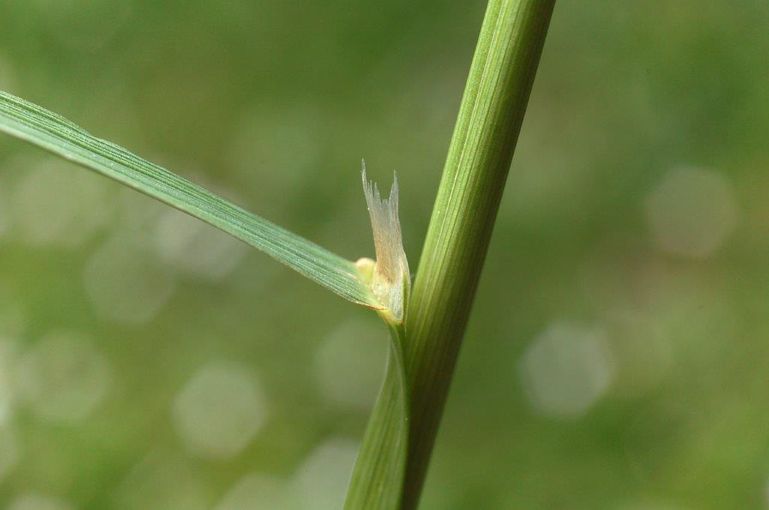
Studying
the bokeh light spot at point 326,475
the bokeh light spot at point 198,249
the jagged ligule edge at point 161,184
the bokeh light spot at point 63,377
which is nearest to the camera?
the jagged ligule edge at point 161,184

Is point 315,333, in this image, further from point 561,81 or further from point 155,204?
point 561,81

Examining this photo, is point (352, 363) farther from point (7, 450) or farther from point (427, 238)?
point (427, 238)

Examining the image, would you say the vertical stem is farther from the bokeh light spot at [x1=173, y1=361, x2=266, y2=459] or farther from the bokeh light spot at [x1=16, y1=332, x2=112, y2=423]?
the bokeh light spot at [x1=16, y1=332, x2=112, y2=423]

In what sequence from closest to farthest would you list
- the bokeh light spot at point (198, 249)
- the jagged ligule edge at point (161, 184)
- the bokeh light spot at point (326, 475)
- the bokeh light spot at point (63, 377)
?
the jagged ligule edge at point (161, 184) < the bokeh light spot at point (326, 475) < the bokeh light spot at point (63, 377) < the bokeh light spot at point (198, 249)

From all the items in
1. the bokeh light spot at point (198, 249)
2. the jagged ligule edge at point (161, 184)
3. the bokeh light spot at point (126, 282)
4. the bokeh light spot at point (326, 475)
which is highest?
the bokeh light spot at point (198, 249)

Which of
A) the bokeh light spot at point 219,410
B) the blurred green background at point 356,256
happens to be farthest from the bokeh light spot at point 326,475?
the bokeh light spot at point 219,410

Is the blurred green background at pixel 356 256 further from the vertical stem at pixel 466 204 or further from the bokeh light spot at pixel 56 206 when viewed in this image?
the vertical stem at pixel 466 204

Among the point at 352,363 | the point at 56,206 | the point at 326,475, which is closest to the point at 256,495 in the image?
the point at 326,475
